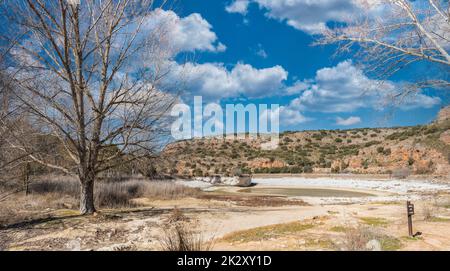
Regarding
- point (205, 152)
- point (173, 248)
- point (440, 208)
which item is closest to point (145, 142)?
point (173, 248)

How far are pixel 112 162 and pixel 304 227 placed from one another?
22.5 feet

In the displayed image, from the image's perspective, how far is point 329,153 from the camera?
5678 centimetres

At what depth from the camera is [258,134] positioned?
74750mm

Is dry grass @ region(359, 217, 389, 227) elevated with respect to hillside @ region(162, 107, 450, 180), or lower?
lower

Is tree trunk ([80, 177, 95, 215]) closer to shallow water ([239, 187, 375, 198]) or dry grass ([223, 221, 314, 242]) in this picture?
dry grass ([223, 221, 314, 242])

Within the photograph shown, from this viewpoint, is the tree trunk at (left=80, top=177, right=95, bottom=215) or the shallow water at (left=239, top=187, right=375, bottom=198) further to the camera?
the shallow water at (left=239, top=187, right=375, bottom=198)

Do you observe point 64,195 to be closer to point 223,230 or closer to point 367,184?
point 223,230

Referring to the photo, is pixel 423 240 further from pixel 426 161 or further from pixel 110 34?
pixel 426 161

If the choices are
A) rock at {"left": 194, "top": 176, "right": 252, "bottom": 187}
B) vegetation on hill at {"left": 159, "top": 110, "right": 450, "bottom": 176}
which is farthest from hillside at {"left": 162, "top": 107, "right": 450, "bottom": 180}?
rock at {"left": 194, "top": 176, "right": 252, "bottom": 187}

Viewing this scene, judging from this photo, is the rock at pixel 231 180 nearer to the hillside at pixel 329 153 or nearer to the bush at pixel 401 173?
the hillside at pixel 329 153

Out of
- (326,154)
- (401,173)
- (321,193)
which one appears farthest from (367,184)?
(326,154)

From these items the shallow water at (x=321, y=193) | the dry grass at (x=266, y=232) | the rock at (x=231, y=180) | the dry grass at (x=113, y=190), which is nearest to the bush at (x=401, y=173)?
the shallow water at (x=321, y=193)

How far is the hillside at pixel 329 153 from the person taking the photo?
34500 mm

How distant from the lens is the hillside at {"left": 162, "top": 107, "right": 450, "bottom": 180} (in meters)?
34.5
